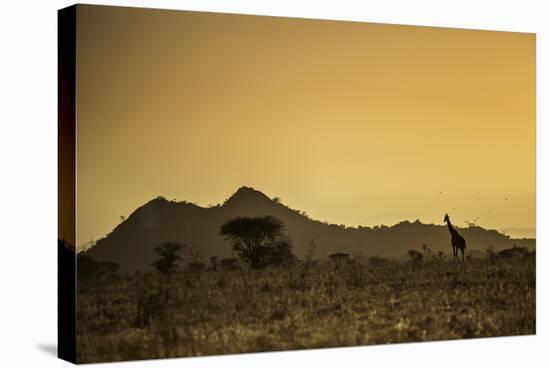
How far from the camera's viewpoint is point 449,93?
12.5 metres

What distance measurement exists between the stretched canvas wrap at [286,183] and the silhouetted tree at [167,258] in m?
0.02

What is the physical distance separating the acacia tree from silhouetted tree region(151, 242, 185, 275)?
0.44m

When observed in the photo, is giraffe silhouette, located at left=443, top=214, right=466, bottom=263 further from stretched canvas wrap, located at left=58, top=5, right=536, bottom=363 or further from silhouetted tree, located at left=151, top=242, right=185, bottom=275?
silhouetted tree, located at left=151, top=242, right=185, bottom=275

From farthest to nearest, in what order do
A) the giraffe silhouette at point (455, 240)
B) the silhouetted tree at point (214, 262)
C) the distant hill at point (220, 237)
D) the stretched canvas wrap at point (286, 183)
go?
1. the giraffe silhouette at point (455, 240)
2. the silhouetted tree at point (214, 262)
3. the distant hill at point (220, 237)
4. the stretched canvas wrap at point (286, 183)

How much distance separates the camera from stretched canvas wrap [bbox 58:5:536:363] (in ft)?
36.5

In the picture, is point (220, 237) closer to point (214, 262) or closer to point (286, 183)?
point (214, 262)

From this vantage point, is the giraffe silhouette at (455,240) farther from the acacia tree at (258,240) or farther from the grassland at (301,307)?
the acacia tree at (258,240)

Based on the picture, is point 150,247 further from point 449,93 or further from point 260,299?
point 449,93

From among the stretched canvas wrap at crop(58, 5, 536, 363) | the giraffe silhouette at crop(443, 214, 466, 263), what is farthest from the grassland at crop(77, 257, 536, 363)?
the giraffe silhouette at crop(443, 214, 466, 263)

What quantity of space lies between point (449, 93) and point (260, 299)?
255cm

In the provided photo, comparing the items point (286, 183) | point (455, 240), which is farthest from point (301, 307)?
point (455, 240)

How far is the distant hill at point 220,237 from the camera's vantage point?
36.8 feet

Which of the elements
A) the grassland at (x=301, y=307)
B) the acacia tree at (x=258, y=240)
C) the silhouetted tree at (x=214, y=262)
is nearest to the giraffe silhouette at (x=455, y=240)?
the grassland at (x=301, y=307)

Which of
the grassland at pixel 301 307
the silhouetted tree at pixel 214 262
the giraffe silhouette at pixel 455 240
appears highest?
the giraffe silhouette at pixel 455 240
